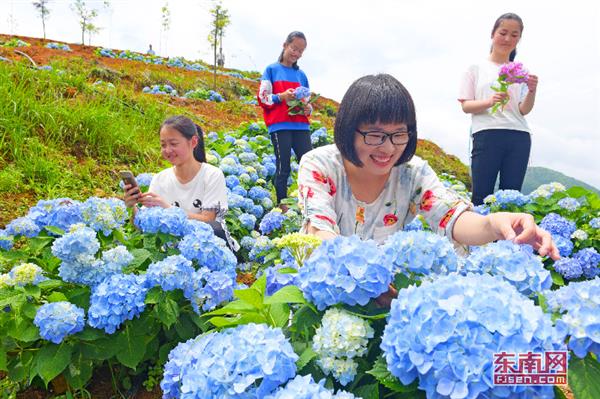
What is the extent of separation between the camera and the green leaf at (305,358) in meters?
0.97

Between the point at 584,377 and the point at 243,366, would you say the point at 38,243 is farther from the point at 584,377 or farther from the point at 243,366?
the point at 584,377

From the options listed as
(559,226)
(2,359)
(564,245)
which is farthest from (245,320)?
(559,226)

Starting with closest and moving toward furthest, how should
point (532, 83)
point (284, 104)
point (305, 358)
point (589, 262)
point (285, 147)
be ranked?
point (305, 358), point (589, 262), point (532, 83), point (284, 104), point (285, 147)

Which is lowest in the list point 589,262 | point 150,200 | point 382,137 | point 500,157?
point 589,262

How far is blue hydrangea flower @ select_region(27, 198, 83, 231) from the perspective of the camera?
187 cm

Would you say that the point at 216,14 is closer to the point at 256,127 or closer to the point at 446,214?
the point at 256,127

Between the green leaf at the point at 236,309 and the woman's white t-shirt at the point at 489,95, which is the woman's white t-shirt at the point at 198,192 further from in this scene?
the woman's white t-shirt at the point at 489,95

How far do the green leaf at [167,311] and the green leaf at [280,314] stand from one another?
671mm

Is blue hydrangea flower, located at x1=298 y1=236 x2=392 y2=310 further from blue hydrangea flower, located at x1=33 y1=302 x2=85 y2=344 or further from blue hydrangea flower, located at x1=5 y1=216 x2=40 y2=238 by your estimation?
blue hydrangea flower, located at x1=5 y1=216 x2=40 y2=238

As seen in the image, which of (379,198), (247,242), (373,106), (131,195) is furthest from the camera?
(247,242)

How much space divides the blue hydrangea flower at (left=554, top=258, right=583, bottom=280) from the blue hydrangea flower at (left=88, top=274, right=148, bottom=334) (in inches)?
98.0

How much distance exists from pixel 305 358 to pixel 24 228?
146cm

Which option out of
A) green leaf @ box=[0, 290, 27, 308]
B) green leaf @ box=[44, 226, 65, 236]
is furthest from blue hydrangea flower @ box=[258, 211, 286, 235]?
green leaf @ box=[0, 290, 27, 308]

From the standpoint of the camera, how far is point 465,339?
2.37 feet
